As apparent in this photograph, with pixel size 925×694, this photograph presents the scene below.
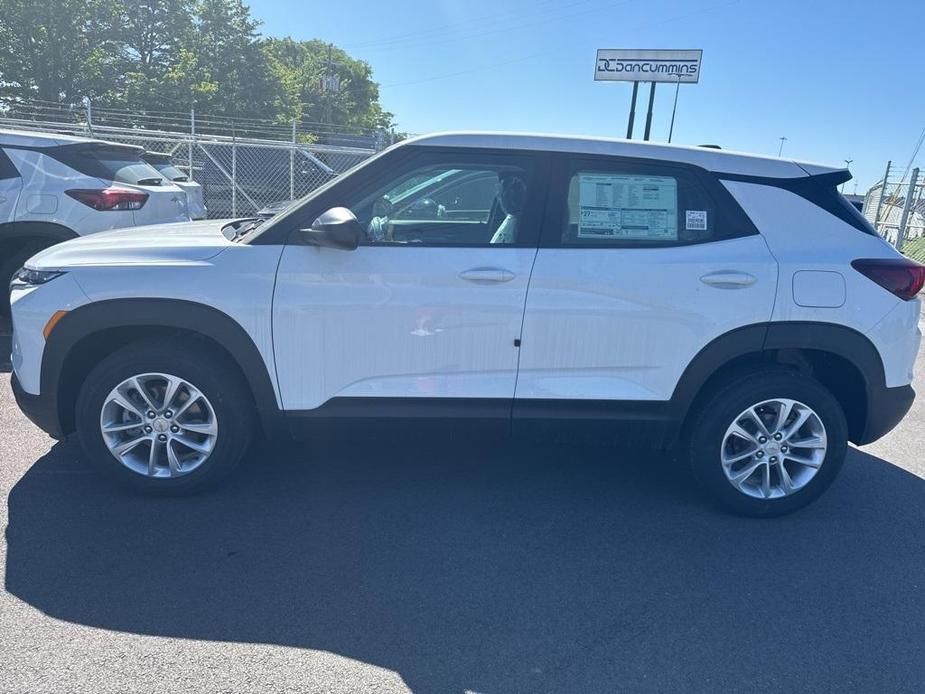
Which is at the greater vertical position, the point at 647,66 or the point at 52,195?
the point at 647,66

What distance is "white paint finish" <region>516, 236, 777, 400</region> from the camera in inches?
135

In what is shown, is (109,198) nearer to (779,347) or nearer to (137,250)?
(137,250)

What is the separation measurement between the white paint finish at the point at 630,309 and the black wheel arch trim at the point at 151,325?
130cm

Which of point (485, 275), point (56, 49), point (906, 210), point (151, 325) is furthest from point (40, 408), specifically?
point (56, 49)

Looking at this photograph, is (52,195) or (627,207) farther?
(52,195)

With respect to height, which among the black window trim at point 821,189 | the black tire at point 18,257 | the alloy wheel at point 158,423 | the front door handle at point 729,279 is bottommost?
the alloy wheel at point 158,423

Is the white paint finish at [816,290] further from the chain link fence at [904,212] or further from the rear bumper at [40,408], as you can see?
the chain link fence at [904,212]

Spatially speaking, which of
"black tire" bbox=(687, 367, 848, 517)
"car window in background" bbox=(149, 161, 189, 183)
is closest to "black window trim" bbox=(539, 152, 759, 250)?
"black tire" bbox=(687, 367, 848, 517)

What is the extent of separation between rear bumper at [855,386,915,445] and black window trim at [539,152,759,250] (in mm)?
1067

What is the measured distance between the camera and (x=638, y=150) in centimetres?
358

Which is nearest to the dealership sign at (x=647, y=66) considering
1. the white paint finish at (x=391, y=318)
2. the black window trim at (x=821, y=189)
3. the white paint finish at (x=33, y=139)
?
the white paint finish at (x=33, y=139)

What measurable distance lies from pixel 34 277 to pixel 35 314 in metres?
0.20

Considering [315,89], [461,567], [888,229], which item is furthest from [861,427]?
[315,89]

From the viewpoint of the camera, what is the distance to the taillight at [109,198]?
20.5 ft
